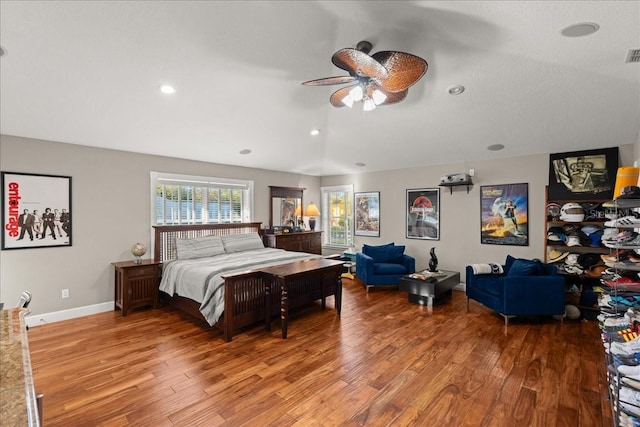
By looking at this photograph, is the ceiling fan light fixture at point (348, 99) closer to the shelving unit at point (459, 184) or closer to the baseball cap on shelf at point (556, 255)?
the shelving unit at point (459, 184)

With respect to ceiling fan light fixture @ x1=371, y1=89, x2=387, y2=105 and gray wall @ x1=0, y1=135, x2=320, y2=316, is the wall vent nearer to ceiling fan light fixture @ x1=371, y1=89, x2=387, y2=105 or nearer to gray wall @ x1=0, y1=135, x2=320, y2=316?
ceiling fan light fixture @ x1=371, y1=89, x2=387, y2=105

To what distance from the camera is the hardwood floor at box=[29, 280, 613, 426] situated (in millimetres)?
2229

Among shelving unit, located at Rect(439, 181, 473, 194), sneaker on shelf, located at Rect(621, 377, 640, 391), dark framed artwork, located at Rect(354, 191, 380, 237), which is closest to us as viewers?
sneaker on shelf, located at Rect(621, 377, 640, 391)

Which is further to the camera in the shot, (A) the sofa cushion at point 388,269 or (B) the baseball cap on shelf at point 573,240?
(A) the sofa cushion at point 388,269

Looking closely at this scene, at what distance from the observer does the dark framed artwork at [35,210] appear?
3707 mm

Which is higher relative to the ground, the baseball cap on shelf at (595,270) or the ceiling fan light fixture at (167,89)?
the ceiling fan light fixture at (167,89)

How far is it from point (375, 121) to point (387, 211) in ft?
8.84

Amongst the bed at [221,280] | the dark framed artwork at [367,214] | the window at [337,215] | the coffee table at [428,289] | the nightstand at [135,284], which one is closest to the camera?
the bed at [221,280]

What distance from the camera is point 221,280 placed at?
364 centimetres

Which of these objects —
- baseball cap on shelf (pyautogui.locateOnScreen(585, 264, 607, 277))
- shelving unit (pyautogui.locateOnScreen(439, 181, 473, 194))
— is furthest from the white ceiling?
baseball cap on shelf (pyautogui.locateOnScreen(585, 264, 607, 277))

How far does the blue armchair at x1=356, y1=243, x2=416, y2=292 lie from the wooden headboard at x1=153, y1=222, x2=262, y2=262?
261 centimetres

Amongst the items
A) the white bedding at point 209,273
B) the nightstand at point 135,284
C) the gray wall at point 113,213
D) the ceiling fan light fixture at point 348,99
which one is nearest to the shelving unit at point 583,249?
the gray wall at point 113,213

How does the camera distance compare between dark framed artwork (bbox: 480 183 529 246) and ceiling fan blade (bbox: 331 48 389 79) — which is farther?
dark framed artwork (bbox: 480 183 529 246)

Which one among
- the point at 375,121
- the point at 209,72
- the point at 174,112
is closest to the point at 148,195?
the point at 174,112
